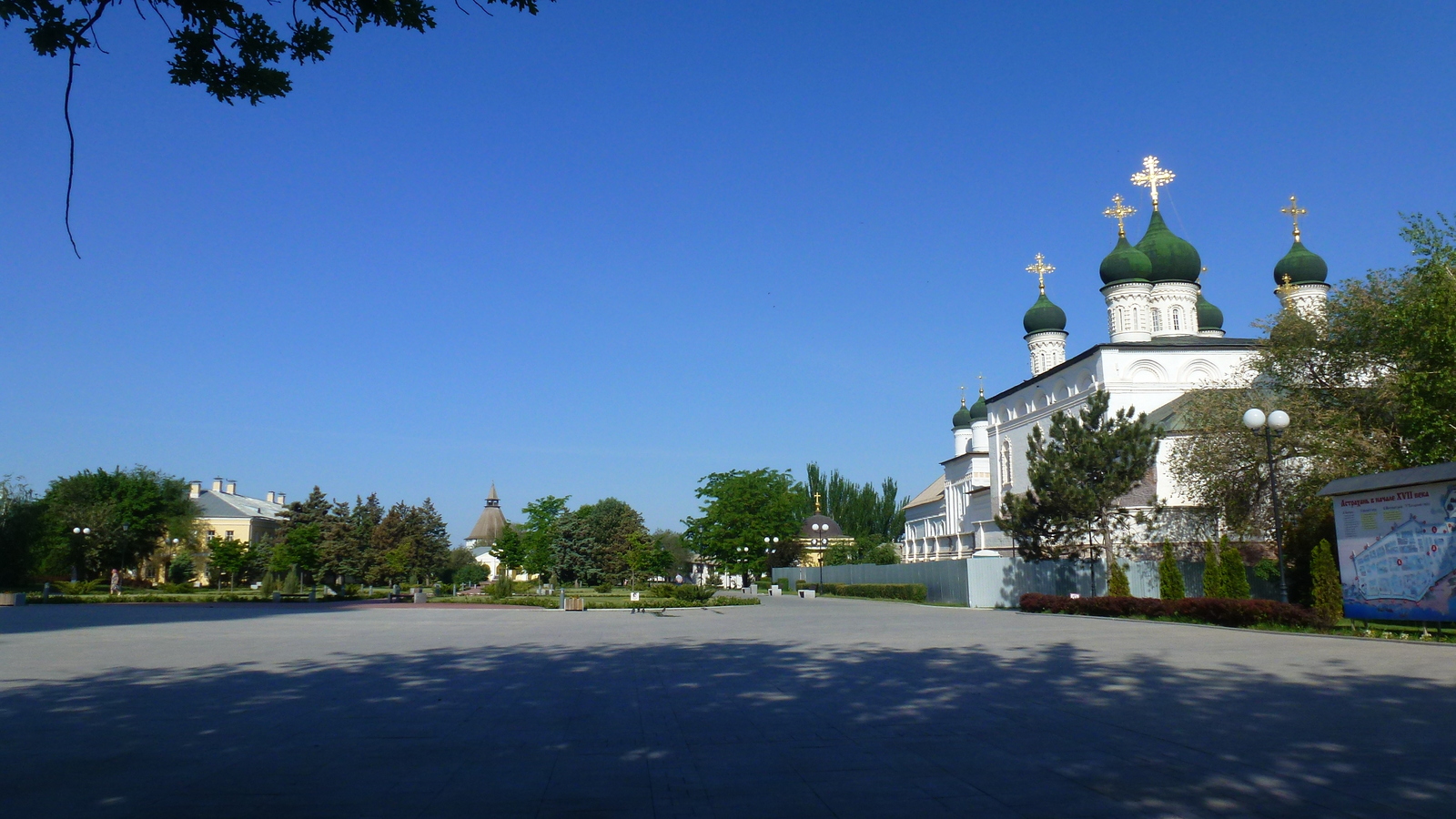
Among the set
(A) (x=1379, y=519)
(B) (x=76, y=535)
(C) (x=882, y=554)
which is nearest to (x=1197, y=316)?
(C) (x=882, y=554)

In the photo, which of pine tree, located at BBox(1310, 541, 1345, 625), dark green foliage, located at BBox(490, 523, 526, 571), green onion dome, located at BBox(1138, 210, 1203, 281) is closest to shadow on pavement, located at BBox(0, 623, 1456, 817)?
pine tree, located at BBox(1310, 541, 1345, 625)

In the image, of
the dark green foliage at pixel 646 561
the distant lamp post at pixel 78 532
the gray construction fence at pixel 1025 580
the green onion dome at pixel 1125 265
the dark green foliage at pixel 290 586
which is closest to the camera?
the gray construction fence at pixel 1025 580

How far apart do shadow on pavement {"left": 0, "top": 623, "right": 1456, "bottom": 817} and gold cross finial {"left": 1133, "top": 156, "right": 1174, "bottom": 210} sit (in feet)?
138

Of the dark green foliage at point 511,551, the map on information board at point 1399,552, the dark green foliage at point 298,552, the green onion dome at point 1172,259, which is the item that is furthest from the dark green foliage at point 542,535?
the map on information board at point 1399,552

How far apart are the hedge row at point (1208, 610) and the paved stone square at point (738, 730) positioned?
2511 mm

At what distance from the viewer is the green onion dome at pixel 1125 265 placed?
154 ft

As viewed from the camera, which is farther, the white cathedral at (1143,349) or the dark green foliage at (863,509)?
the dark green foliage at (863,509)

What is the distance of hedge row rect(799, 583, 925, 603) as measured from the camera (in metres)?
39.2

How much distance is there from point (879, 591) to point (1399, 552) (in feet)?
93.0

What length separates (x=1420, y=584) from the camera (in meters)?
15.3

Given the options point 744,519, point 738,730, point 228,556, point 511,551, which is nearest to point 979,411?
point 744,519

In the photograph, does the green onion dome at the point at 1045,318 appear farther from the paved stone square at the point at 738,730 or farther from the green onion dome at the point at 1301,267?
the paved stone square at the point at 738,730

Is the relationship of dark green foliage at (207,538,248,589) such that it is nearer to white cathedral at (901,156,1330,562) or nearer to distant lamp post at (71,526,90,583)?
distant lamp post at (71,526,90,583)

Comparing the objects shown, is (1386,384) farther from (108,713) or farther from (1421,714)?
(108,713)
